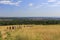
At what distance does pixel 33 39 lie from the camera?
51.8 ft

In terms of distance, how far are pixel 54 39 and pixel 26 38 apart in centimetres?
255

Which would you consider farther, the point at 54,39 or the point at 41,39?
the point at 41,39

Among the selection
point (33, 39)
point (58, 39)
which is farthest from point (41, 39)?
point (58, 39)

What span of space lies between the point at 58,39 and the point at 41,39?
2330mm

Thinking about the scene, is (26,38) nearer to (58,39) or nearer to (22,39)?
(22,39)

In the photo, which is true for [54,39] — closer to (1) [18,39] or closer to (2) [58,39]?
(2) [58,39]

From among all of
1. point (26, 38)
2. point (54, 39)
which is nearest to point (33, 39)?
point (26, 38)

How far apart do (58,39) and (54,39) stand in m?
0.40

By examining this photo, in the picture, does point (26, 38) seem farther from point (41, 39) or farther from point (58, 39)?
point (58, 39)

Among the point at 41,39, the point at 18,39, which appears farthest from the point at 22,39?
the point at 41,39

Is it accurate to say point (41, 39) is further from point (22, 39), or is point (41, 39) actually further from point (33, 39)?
point (22, 39)

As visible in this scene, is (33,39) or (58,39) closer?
(58,39)

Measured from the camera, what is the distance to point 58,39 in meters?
14.7

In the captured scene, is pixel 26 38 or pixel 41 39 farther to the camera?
pixel 41 39
